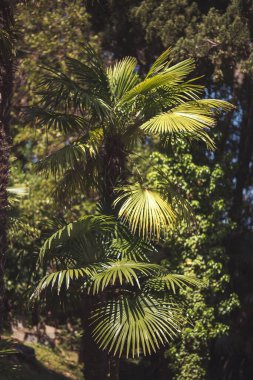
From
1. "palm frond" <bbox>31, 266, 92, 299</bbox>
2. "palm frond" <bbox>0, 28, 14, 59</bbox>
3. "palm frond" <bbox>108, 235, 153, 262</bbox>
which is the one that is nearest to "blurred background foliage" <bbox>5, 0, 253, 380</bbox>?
"palm frond" <bbox>108, 235, 153, 262</bbox>

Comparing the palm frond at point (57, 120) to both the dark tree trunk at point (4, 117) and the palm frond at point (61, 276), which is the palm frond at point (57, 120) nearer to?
the dark tree trunk at point (4, 117)

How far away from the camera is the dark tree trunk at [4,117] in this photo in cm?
684

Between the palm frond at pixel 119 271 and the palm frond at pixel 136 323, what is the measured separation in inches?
10.6

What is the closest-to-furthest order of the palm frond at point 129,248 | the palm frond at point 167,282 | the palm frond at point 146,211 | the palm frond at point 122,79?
the palm frond at point 146,211 → the palm frond at point 167,282 → the palm frond at point 129,248 → the palm frond at point 122,79

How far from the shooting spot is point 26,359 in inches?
496

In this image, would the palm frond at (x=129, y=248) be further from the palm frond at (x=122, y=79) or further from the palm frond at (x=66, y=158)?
the palm frond at (x=122, y=79)

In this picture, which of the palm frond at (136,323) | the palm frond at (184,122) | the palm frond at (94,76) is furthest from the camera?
the palm frond at (94,76)

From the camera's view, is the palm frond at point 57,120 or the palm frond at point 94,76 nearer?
the palm frond at point 57,120

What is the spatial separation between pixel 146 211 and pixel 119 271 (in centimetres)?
83

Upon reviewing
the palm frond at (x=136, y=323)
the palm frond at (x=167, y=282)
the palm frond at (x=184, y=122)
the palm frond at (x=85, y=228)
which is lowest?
the palm frond at (x=136, y=323)

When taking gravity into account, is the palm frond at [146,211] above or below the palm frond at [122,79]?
below

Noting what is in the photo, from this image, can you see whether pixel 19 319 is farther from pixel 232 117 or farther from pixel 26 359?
pixel 232 117

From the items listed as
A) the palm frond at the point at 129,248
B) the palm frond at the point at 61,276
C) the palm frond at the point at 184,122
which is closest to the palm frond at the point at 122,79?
the palm frond at the point at 184,122

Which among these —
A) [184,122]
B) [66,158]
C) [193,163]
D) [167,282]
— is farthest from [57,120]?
[193,163]
